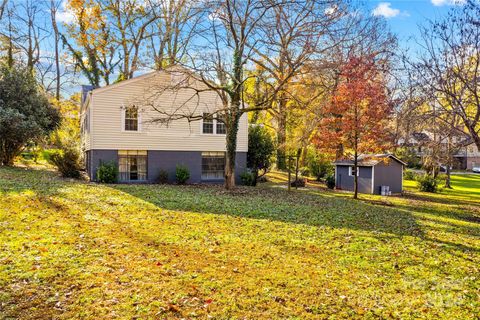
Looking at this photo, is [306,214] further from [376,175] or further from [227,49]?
[376,175]

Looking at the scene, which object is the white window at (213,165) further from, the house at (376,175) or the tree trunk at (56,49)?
the tree trunk at (56,49)

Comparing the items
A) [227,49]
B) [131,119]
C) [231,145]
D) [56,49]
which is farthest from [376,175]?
[56,49]

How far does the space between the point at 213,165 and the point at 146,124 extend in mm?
4696

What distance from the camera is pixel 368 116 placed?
1662 cm

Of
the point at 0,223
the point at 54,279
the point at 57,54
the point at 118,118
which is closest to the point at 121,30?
the point at 57,54

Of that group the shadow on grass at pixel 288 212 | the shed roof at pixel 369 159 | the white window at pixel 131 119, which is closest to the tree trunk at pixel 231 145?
the shadow on grass at pixel 288 212

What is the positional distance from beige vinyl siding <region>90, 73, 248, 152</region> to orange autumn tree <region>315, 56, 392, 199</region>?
229 inches

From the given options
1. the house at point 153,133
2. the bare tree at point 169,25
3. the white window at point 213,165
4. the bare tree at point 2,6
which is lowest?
the white window at point 213,165

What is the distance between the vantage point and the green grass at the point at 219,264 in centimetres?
436

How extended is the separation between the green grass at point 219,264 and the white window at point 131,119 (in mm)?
8413

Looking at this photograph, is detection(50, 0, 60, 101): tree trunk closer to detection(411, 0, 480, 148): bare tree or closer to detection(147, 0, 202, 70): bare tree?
detection(147, 0, 202, 70): bare tree

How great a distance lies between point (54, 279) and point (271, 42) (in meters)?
13.8

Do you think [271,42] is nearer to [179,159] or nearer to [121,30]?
[179,159]

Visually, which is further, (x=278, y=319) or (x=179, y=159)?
(x=179, y=159)
